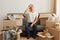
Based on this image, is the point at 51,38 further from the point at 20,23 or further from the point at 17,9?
the point at 17,9

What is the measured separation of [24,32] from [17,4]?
1349mm

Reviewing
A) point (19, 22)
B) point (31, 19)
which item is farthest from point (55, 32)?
point (19, 22)

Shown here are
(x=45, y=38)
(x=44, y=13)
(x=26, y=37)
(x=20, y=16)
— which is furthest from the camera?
(x=44, y=13)

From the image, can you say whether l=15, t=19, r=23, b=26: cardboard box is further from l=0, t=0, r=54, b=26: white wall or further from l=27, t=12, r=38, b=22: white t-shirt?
l=0, t=0, r=54, b=26: white wall

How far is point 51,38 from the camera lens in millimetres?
4965

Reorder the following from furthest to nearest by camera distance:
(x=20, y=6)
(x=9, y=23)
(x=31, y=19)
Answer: (x=20, y=6)
(x=31, y=19)
(x=9, y=23)

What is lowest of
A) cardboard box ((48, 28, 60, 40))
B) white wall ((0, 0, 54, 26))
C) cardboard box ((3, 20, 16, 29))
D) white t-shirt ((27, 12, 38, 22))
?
cardboard box ((48, 28, 60, 40))

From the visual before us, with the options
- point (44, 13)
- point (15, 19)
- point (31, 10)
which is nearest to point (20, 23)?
point (15, 19)

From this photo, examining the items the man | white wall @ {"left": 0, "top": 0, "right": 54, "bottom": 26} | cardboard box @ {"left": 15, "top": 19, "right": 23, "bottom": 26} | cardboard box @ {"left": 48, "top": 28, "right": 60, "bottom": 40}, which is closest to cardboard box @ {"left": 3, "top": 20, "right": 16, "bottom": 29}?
cardboard box @ {"left": 15, "top": 19, "right": 23, "bottom": 26}

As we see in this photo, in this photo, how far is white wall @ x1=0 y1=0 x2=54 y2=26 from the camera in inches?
248

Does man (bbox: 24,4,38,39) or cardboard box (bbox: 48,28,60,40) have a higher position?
man (bbox: 24,4,38,39)

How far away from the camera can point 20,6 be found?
639cm

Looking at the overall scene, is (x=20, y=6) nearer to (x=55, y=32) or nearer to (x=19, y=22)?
(x=19, y=22)

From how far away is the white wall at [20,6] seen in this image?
6293 millimetres
